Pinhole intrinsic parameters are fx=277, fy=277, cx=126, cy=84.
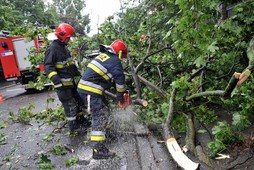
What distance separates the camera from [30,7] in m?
23.8

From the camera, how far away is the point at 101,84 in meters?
4.00

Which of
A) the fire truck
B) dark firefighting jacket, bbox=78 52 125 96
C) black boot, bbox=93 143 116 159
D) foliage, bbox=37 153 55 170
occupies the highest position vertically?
dark firefighting jacket, bbox=78 52 125 96

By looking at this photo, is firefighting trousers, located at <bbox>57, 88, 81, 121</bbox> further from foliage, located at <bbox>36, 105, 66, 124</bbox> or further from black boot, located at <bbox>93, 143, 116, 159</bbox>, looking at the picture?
black boot, located at <bbox>93, 143, 116, 159</bbox>

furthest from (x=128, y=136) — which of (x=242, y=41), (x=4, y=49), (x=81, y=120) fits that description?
(x=4, y=49)

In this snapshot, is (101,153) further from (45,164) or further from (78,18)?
(78,18)

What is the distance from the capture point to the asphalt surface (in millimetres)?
3423

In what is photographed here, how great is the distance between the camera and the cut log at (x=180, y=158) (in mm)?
2360

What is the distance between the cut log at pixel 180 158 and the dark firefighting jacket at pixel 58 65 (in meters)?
2.42

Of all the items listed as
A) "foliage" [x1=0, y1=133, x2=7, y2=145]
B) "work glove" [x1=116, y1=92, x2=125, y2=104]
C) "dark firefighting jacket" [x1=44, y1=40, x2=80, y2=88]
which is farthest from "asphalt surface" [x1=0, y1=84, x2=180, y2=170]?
"dark firefighting jacket" [x1=44, y1=40, x2=80, y2=88]

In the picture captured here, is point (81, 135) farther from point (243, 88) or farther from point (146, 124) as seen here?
point (243, 88)

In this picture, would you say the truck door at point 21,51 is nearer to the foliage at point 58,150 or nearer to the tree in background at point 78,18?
the tree in background at point 78,18

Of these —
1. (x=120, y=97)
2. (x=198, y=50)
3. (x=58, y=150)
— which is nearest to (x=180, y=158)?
(x=198, y=50)

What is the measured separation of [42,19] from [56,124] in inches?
835

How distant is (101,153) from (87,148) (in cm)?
55
